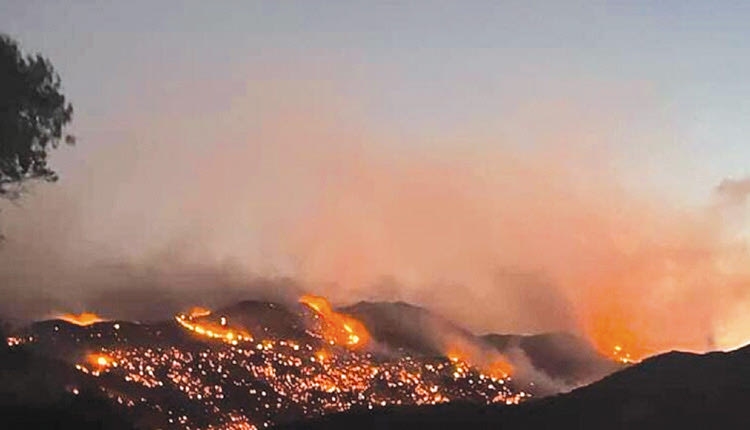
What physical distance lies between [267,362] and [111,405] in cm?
4363

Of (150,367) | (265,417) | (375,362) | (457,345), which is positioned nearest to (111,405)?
(265,417)

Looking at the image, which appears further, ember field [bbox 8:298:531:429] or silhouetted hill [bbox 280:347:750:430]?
ember field [bbox 8:298:531:429]

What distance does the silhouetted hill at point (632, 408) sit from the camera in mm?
53000

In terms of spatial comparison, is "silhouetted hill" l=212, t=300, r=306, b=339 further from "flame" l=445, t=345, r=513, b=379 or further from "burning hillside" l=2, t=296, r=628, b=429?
"flame" l=445, t=345, r=513, b=379

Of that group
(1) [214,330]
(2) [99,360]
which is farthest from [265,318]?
(2) [99,360]

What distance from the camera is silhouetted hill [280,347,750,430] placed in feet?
174

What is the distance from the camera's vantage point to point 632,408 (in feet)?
180

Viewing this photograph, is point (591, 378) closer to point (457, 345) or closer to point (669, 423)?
point (457, 345)

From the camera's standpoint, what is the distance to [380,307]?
16350cm

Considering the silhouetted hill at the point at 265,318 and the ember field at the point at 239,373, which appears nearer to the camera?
the ember field at the point at 239,373

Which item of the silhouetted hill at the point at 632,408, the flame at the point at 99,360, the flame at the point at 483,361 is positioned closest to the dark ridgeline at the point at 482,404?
the silhouetted hill at the point at 632,408

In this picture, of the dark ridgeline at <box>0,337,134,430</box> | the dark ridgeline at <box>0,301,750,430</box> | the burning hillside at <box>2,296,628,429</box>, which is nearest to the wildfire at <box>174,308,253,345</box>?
the burning hillside at <box>2,296,628,429</box>

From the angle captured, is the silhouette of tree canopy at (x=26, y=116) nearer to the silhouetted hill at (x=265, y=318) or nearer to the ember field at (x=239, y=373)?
the ember field at (x=239, y=373)

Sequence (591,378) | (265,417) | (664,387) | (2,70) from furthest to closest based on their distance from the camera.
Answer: (591,378) < (265,417) < (664,387) < (2,70)
